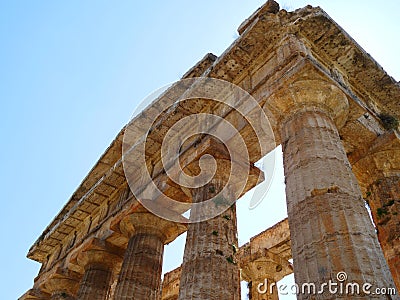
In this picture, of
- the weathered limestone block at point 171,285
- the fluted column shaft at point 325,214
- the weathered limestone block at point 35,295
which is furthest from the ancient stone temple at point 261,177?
the weathered limestone block at point 171,285

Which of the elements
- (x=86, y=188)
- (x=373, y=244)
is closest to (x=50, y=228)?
(x=86, y=188)

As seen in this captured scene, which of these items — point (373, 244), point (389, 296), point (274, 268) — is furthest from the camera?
point (274, 268)

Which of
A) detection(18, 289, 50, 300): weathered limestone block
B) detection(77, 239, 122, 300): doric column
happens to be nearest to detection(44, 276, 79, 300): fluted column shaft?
detection(18, 289, 50, 300): weathered limestone block

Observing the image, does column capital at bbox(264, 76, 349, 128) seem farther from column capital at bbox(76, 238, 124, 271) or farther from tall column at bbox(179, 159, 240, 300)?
column capital at bbox(76, 238, 124, 271)

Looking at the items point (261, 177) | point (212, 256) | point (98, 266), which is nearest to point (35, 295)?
point (98, 266)

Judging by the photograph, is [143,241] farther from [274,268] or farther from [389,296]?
[389,296]

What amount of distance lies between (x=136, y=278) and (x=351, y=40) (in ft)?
27.8

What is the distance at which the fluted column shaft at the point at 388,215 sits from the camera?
7.79m

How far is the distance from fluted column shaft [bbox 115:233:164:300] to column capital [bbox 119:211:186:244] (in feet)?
0.66

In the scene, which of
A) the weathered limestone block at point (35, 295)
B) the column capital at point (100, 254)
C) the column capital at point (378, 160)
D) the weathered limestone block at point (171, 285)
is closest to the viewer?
the column capital at point (378, 160)

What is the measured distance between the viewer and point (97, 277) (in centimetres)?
1272

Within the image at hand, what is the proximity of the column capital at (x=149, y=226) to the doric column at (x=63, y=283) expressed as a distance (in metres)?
4.07

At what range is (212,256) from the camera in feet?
25.1

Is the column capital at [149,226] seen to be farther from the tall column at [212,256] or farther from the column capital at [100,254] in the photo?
the tall column at [212,256]
